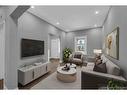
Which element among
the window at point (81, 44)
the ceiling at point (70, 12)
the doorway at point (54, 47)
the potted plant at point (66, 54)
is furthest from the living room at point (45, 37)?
the doorway at point (54, 47)

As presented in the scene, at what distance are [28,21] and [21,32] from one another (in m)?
0.64

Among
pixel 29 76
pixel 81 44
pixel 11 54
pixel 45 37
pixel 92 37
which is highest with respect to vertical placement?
pixel 92 37

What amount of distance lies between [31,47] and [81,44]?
4870mm

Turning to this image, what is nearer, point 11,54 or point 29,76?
point 11,54

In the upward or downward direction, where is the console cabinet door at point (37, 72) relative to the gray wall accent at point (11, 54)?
downward

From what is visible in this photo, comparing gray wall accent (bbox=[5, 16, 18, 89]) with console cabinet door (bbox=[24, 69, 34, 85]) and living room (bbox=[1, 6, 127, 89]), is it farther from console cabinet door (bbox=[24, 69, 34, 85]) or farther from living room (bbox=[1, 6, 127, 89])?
console cabinet door (bbox=[24, 69, 34, 85])

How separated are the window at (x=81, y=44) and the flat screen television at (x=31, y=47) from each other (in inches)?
156

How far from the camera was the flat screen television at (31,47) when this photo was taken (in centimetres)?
356

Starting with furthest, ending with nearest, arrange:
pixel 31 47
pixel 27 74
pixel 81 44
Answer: pixel 81 44 → pixel 31 47 → pixel 27 74

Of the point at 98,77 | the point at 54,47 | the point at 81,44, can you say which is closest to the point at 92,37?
the point at 81,44

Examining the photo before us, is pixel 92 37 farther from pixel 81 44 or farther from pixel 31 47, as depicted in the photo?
pixel 31 47

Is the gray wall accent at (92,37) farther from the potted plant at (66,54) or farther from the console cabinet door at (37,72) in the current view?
the console cabinet door at (37,72)

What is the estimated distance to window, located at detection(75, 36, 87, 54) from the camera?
7707 mm

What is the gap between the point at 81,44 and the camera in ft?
26.0
